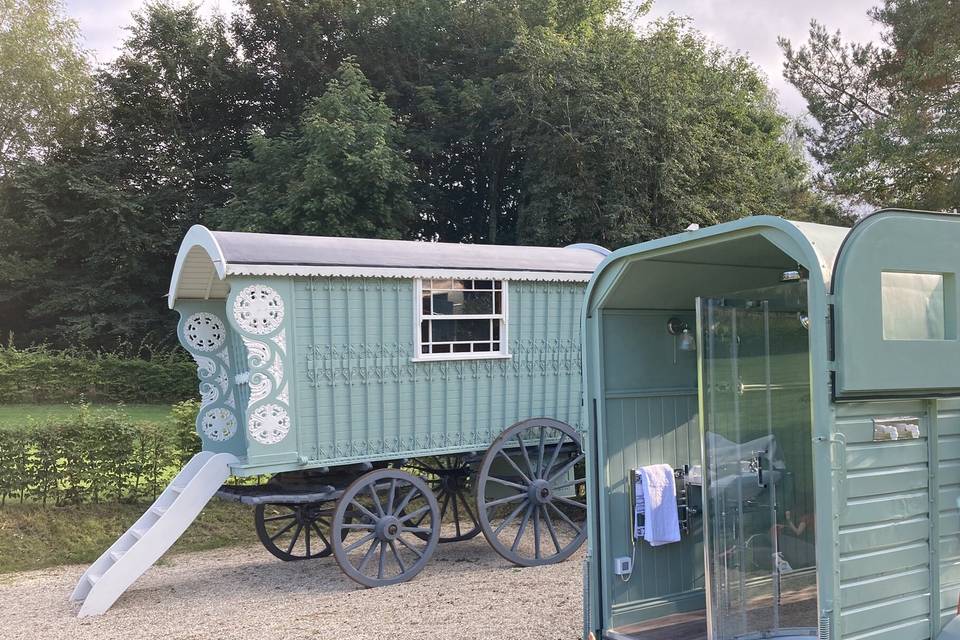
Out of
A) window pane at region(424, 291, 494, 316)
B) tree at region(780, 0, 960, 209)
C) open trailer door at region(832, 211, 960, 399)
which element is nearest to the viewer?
open trailer door at region(832, 211, 960, 399)

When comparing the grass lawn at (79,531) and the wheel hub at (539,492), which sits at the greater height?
the wheel hub at (539,492)

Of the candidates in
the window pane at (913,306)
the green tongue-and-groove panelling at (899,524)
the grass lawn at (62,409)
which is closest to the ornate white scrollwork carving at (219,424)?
the green tongue-and-groove panelling at (899,524)

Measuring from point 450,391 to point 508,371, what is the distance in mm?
667

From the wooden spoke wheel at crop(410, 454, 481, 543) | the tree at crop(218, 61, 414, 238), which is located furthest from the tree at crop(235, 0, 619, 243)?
the wooden spoke wheel at crop(410, 454, 481, 543)

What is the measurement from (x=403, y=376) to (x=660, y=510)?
3217 mm

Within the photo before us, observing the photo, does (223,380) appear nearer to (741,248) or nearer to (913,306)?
(741,248)

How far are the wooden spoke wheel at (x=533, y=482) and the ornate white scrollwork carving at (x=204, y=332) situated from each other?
2987 mm

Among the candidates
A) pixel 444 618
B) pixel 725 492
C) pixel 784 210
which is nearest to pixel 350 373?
pixel 444 618

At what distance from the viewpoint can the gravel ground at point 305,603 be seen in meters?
6.02

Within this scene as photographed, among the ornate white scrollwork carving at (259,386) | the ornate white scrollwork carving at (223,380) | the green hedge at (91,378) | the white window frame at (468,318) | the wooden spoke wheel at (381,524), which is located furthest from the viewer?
the green hedge at (91,378)

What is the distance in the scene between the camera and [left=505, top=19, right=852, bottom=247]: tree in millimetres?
17781

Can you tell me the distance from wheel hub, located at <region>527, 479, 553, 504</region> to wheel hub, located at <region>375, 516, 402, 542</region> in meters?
1.39

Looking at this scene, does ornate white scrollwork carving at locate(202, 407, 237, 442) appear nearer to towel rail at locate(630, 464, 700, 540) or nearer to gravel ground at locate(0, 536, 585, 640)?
gravel ground at locate(0, 536, 585, 640)

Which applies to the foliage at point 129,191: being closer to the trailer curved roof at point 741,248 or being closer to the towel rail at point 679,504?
the towel rail at point 679,504
